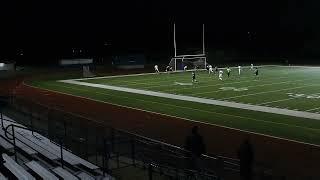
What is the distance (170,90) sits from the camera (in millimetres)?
28609

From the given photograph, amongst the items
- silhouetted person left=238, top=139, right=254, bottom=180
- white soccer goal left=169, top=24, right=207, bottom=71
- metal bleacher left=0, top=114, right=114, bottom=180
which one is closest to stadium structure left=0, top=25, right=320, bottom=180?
metal bleacher left=0, top=114, right=114, bottom=180

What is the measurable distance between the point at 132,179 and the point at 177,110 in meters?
12.0

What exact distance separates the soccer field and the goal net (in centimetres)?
1248

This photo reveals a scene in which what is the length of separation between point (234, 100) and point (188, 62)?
27.6 meters

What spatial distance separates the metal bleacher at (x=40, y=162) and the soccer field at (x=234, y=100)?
328 inches

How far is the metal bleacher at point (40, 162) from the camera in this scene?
7.46 metres

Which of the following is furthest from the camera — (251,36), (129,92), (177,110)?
(251,36)

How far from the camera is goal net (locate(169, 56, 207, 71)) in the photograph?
156ft

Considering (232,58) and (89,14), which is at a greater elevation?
(89,14)

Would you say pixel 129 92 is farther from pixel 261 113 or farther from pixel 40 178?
pixel 40 178

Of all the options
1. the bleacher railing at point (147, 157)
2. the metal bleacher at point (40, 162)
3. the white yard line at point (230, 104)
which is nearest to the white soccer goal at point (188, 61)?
the white yard line at point (230, 104)

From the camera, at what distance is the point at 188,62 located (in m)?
50.9

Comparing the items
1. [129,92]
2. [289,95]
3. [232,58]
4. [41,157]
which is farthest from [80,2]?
[41,157]

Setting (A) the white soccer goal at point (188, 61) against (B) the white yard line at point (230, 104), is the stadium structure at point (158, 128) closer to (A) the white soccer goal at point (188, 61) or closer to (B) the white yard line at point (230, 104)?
(B) the white yard line at point (230, 104)
